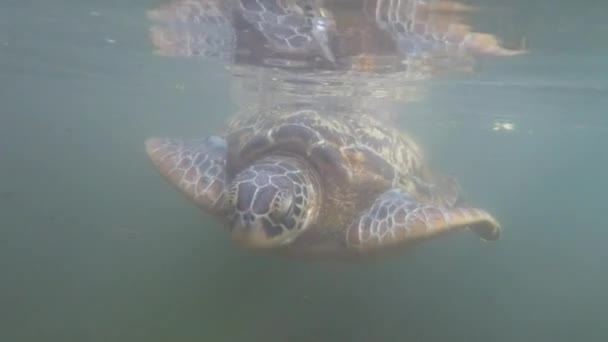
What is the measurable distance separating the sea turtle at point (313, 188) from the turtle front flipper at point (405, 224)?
13 mm

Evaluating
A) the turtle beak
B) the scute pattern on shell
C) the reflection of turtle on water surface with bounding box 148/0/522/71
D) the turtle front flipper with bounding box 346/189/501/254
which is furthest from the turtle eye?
the reflection of turtle on water surface with bounding box 148/0/522/71

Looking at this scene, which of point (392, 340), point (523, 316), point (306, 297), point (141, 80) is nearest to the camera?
point (392, 340)

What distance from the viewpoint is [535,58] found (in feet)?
33.8

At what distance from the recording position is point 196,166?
7.17 m

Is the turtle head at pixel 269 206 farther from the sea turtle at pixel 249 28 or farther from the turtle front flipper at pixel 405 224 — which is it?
the sea turtle at pixel 249 28

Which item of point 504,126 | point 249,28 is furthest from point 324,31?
point 504,126

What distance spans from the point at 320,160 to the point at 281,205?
180cm

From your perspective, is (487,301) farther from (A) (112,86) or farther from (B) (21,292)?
(A) (112,86)

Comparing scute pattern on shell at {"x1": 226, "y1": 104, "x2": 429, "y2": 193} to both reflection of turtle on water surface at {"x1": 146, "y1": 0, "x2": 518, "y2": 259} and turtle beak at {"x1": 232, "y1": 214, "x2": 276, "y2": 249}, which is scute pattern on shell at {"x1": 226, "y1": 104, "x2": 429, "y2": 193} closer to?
reflection of turtle on water surface at {"x1": 146, "y1": 0, "x2": 518, "y2": 259}

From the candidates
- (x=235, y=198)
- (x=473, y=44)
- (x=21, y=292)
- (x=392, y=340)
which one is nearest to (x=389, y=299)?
(x=392, y=340)

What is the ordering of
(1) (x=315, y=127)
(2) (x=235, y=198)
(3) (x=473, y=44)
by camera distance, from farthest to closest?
(3) (x=473, y=44) → (1) (x=315, y=127) → (2) (x=235, y=198)

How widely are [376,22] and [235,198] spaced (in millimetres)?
4118

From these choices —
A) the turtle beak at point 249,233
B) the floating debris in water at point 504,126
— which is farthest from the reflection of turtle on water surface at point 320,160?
the floating debris in water at point 504,126

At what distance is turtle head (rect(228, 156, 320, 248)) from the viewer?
5.05 meters
